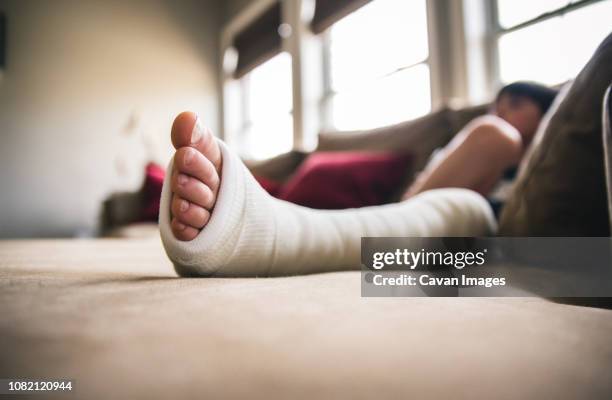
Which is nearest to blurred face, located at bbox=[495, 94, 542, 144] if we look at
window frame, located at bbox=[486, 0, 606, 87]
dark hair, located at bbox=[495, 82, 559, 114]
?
dark hair, located at bbox=[495, 82, 559, 114]

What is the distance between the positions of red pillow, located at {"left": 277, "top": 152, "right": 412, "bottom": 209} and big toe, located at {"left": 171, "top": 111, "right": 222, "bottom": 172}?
1.11 meters

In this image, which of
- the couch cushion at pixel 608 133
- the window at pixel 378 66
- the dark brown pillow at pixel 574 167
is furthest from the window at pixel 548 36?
the couch cushion at pixel 608 133

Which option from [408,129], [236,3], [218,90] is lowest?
[408,129]

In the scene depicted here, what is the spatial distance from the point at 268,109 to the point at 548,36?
7.33 feet

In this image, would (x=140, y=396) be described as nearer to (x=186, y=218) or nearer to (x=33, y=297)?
(x=33, y=297)

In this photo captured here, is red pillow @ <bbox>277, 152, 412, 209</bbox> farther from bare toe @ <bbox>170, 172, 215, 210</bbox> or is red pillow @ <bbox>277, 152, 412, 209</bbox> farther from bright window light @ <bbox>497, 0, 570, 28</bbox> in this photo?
bare toe @ <bbox>170, 172, 215, 210</bbox>

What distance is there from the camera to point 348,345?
0.23 metres

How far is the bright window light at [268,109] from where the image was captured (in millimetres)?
3283

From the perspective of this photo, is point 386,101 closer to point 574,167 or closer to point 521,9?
point 521,9

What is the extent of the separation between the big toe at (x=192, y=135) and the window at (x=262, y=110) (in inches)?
105

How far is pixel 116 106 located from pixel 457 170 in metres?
3.12

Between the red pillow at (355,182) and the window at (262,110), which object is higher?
the window at (262,110)

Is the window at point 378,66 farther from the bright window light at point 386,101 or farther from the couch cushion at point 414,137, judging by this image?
the couch cushion at point 414,137

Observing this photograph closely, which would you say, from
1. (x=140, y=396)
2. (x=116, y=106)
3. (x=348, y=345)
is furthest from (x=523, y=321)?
(x=116, y=106)
